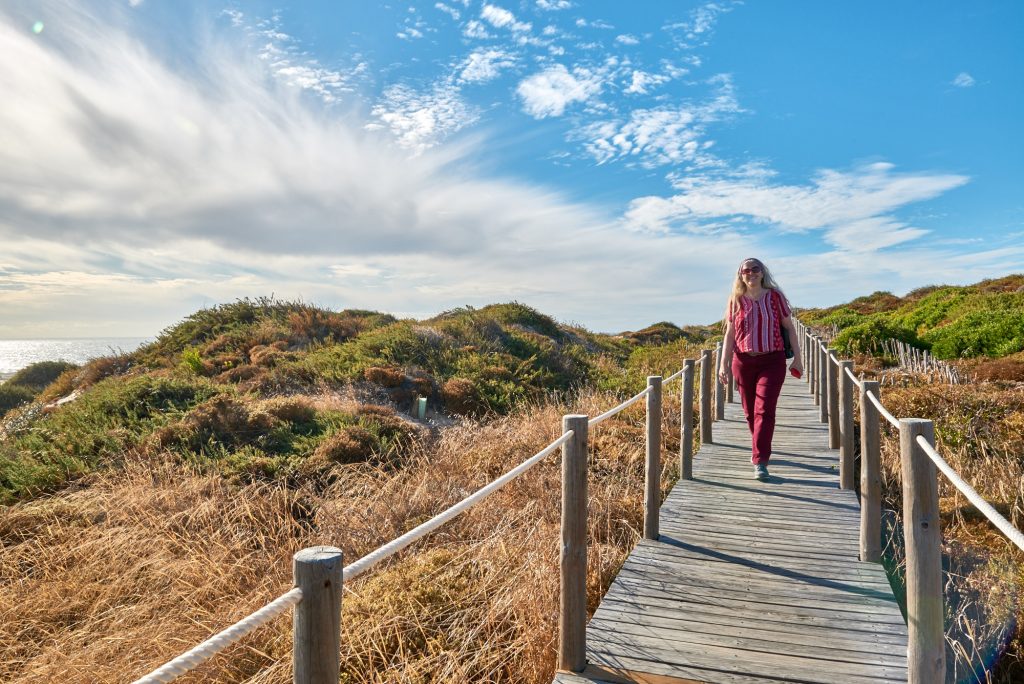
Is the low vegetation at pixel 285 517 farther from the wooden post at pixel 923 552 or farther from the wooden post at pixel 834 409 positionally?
the wooden post at pixel 834 409

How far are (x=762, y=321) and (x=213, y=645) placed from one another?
18.5 ft

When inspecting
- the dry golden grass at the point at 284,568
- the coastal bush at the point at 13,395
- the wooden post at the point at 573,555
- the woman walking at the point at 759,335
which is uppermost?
the woman walking at the point at 759,335

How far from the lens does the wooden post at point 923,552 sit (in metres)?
2.84

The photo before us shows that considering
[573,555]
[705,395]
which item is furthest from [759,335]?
[573,555]

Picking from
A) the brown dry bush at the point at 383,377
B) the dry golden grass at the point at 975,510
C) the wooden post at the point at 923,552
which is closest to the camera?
the wooden post at the point at 923,552

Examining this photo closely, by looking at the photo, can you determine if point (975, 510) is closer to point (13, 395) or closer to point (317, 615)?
point (317, 615)

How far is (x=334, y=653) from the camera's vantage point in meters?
1.70

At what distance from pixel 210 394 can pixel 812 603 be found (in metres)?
10.5

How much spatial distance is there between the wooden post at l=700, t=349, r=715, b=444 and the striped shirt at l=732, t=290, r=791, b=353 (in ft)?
6.85

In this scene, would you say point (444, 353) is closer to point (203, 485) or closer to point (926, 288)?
point (203, 485)

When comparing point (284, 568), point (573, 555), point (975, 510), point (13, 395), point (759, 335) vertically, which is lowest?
point (13, 395)

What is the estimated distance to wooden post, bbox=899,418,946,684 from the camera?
2.84m

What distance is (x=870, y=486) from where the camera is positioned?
490 centimetres

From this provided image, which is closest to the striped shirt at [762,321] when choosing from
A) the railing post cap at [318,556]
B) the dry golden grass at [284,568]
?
the dry golden grass at [284,568]
